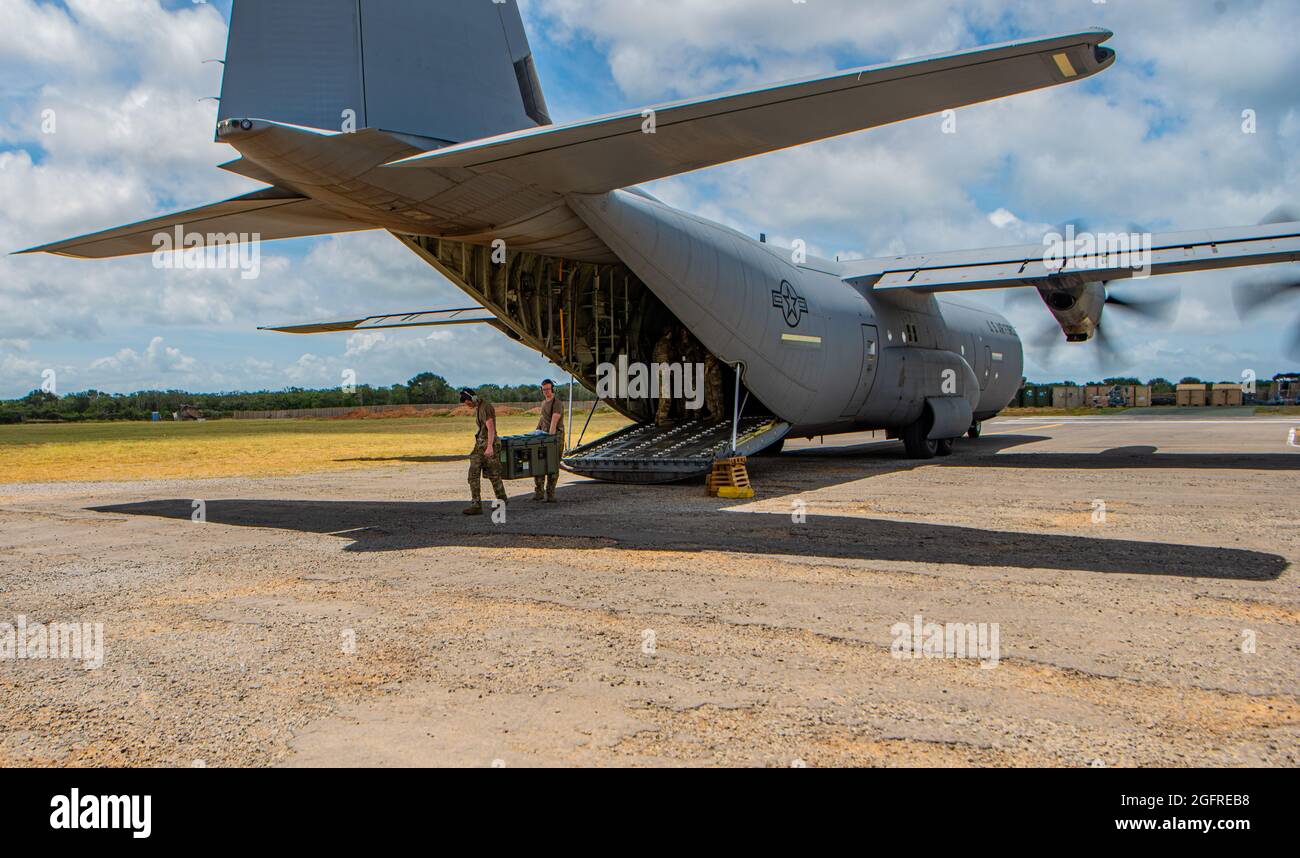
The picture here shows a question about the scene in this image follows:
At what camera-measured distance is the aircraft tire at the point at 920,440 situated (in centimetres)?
1767

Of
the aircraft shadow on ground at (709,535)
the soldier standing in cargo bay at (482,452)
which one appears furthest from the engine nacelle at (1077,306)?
the soldier standing in cargo bay at (482,452)

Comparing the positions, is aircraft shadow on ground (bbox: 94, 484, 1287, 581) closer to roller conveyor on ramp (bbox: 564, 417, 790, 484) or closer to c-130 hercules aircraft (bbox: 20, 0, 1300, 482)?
roller conveyor on ramp (bbox: 564, 417, 790, 484)

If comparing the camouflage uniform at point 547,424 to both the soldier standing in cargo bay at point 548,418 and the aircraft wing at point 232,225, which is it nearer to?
the soldier standing in cargo bay at point 548,418

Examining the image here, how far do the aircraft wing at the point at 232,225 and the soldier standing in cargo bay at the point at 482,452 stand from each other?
2532 millimetres

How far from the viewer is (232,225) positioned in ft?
33.6

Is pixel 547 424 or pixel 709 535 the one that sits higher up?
pixel 547 424

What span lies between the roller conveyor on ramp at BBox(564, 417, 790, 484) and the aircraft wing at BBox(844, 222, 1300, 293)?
4397mm

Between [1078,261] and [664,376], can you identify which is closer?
[664,376]

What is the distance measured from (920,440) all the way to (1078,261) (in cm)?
465

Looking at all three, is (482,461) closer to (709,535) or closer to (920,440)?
(709,535)

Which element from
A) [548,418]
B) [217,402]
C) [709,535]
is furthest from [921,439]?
[217,402]

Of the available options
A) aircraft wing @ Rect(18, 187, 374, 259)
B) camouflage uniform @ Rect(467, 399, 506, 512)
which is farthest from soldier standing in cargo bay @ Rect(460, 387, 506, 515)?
aircraft wing @ Rect(18, 187, 374, 259)

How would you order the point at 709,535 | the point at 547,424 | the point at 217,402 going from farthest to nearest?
1. the point at 217,402
2. the point at 547,424
3. the point at 709,535
